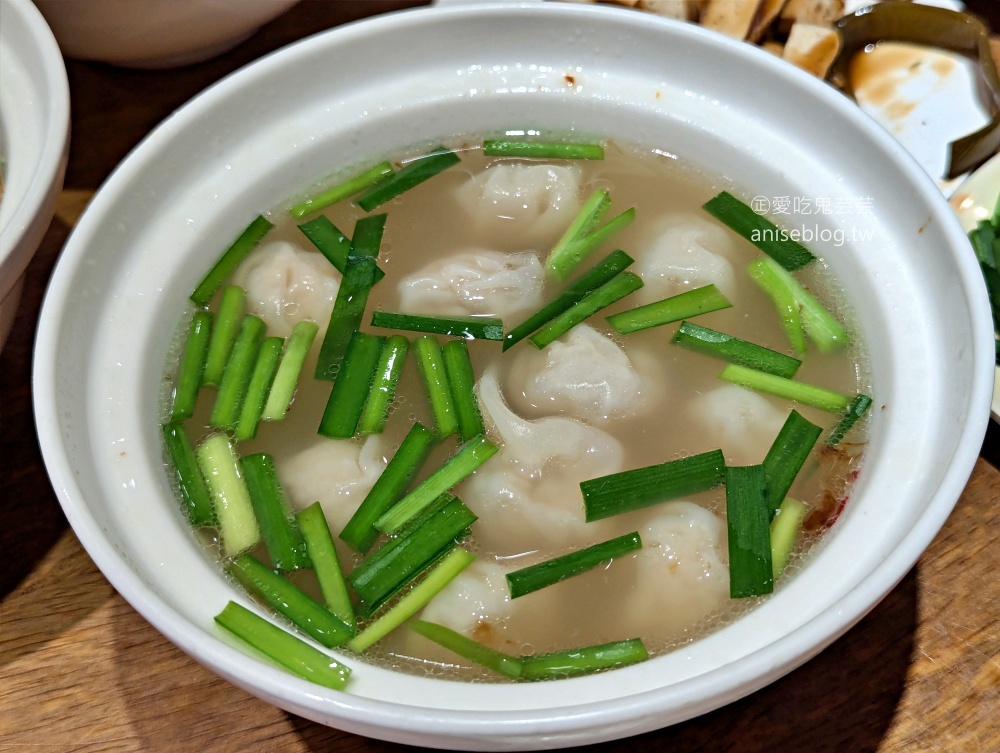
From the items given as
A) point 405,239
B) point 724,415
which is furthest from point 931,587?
point 405,239

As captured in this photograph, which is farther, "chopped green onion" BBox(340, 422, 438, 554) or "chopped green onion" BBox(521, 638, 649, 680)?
"chopped green onion" BBox(340, 422, 438, 554)

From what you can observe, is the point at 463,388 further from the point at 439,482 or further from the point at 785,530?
the point at 785,530

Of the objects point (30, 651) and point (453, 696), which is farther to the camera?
point (30, 651)

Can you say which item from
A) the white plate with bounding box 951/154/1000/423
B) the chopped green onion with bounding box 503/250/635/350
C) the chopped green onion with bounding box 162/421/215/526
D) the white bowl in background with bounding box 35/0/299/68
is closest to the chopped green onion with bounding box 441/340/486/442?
the chopped green onion with bounding box 503/250/635/350

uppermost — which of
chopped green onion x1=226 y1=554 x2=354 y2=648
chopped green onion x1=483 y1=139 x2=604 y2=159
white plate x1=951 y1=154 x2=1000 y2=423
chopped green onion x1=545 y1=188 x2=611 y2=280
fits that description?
white plate x1=951 y1=154 x2=1000 y2=423

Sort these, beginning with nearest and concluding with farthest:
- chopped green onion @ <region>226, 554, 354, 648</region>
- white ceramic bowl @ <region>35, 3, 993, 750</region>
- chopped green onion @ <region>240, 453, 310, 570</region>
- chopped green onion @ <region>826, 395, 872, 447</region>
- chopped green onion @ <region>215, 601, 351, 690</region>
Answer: white ceramic bowl @ <region>35, 3, 993, 750</region>
chopped green onion @ <region>215, 601, 351, 690</region>
chopped green onion @ <region>226, 554, 354, 648</region>
chopped green onion @ <region>240, 453, 310, 570</region>
chopped green onion @ <region>826, 395, 872, 447</region>

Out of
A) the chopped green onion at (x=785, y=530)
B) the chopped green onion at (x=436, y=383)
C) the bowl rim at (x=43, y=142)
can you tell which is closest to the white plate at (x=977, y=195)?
the chopped green onion at (x=785, y=530)

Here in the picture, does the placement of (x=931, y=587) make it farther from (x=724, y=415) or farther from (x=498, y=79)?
(x=498, y=79)

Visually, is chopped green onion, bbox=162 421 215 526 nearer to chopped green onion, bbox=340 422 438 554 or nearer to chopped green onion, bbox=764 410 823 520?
chopped green onion, bbox=340 422 438 554
